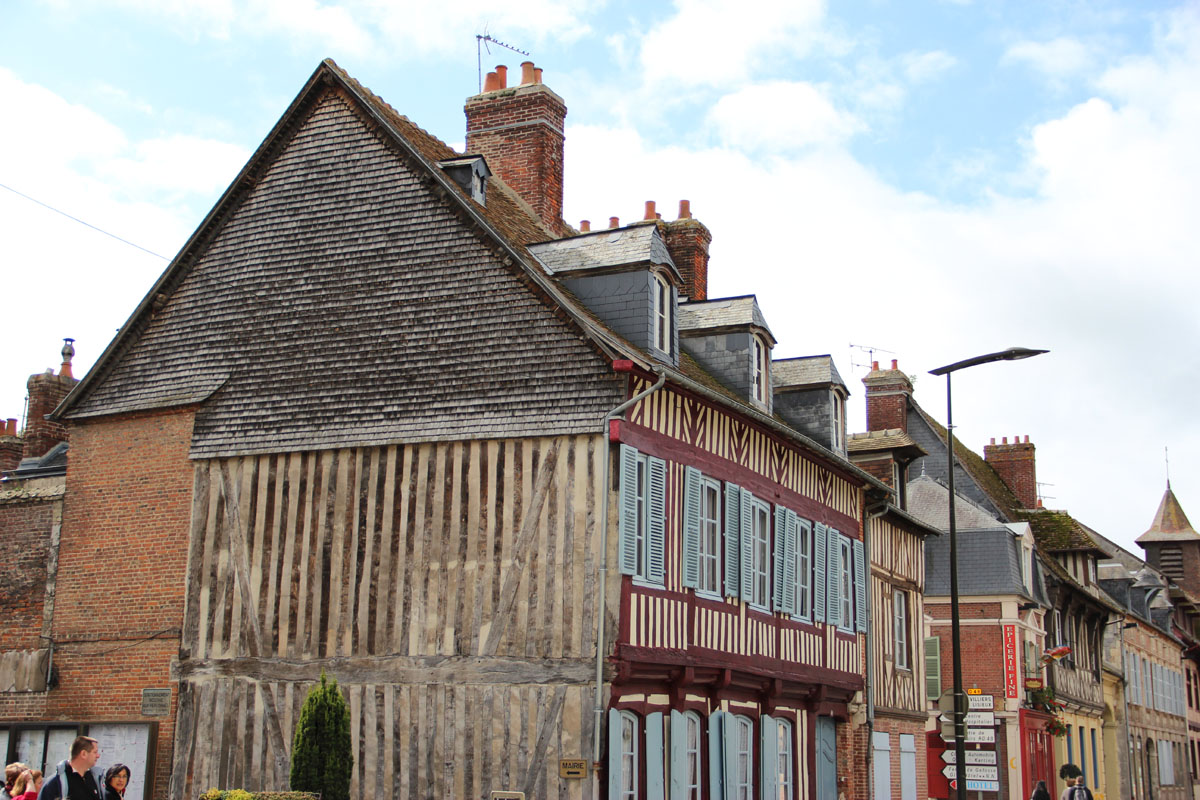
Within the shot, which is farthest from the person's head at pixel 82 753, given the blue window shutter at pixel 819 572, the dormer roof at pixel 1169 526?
the dormer roof at pixel 1169 526

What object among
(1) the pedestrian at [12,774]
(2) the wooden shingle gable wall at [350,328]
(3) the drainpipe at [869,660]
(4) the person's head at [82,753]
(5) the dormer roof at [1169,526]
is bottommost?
(1) the pedestrian at [12,774]

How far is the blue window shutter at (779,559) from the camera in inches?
682

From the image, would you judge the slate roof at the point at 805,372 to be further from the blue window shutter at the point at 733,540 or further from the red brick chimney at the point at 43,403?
the red brick chimney at the point at 43,403

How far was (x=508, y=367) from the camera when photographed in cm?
1452

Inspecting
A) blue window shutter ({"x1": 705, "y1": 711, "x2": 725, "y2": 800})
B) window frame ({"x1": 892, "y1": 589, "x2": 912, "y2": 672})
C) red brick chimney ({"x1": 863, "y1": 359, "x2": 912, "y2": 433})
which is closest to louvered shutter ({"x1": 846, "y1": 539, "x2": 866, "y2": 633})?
window frame ({"x1": 892, "y1": 589, "x2": 912, "y2": 672})

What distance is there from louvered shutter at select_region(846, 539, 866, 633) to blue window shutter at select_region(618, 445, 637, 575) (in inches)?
289

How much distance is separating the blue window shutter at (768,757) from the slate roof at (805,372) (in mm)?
5253

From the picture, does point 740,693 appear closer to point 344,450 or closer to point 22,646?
point 344,450

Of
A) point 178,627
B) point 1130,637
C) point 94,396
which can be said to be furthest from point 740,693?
point 1130,637

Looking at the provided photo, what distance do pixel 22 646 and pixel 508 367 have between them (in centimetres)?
745

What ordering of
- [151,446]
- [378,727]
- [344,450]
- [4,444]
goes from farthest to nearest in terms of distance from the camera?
1. [4,444]
2. [151,446]
3. [344,450]
4. [378,727]

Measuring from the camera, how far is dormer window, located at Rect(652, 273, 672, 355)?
52.2 ft

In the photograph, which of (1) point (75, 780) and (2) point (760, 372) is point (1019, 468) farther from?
(1) point (75, 780)

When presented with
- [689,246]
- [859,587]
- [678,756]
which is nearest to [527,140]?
[689,246]
